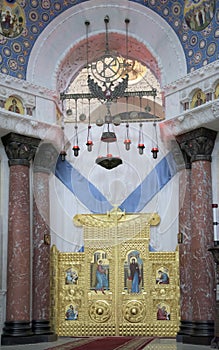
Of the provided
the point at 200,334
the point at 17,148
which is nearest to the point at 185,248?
the point at 200,334

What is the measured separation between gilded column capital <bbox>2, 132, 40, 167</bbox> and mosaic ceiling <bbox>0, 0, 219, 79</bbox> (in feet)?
5.03

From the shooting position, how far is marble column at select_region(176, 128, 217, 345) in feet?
43.2

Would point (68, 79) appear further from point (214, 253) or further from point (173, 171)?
point (214, 253)

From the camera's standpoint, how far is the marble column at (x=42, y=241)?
561 inches

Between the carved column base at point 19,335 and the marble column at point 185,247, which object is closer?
the carved column base at point 19,335

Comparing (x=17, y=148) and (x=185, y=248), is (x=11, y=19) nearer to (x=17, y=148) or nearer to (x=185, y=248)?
(x=17, y=148)

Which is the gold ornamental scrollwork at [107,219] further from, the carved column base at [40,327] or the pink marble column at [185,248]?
the carved column base at [40,327]

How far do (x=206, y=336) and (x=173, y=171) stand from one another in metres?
4.28

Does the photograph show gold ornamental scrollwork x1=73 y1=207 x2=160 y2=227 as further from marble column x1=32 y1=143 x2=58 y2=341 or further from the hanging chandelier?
the hanging chandelier

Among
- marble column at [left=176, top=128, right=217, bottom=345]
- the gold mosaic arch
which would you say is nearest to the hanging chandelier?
marble column at [left=176, top=128, right=217, bottom=345]

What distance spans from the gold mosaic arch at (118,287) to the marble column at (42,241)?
1.59 ft

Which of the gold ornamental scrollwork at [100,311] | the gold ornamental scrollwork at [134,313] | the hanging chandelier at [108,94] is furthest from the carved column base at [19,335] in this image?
the hanging chandelier at [108,94]

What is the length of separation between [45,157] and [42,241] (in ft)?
6.89

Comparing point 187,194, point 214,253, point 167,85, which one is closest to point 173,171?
point 187,194
